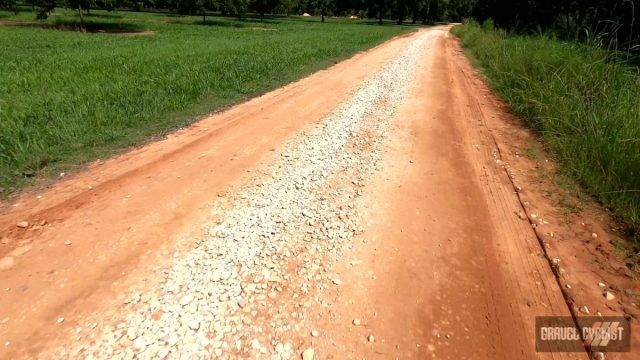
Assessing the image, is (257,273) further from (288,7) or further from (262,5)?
(288,7)

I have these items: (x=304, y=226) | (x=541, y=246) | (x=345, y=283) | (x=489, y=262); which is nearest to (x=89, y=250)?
(x=304, y=226)

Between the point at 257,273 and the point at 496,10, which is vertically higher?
the point at 496,10

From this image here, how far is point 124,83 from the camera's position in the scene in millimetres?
10117

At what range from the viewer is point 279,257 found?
3.79 meters

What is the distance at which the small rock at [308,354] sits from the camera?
107 inches

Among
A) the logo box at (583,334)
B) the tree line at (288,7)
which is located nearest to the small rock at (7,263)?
the logo box at (583,334)

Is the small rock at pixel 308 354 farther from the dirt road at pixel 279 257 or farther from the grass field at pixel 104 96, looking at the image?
the grass field at pixel 104 96

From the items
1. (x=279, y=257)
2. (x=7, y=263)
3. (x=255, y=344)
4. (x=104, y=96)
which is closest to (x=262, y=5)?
(x=104, y=96)

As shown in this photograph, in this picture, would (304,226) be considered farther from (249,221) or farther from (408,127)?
(408,127)

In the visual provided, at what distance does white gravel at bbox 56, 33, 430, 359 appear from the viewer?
9.09 ft

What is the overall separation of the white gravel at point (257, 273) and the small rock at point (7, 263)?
1.65m

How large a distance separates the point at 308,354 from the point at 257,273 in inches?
43.0

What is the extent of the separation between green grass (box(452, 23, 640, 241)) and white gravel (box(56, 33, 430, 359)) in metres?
3.54

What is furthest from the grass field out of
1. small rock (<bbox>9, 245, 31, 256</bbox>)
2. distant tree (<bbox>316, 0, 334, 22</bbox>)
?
distant tree (<bbox>316, 0, 334, 22</bbox>)
